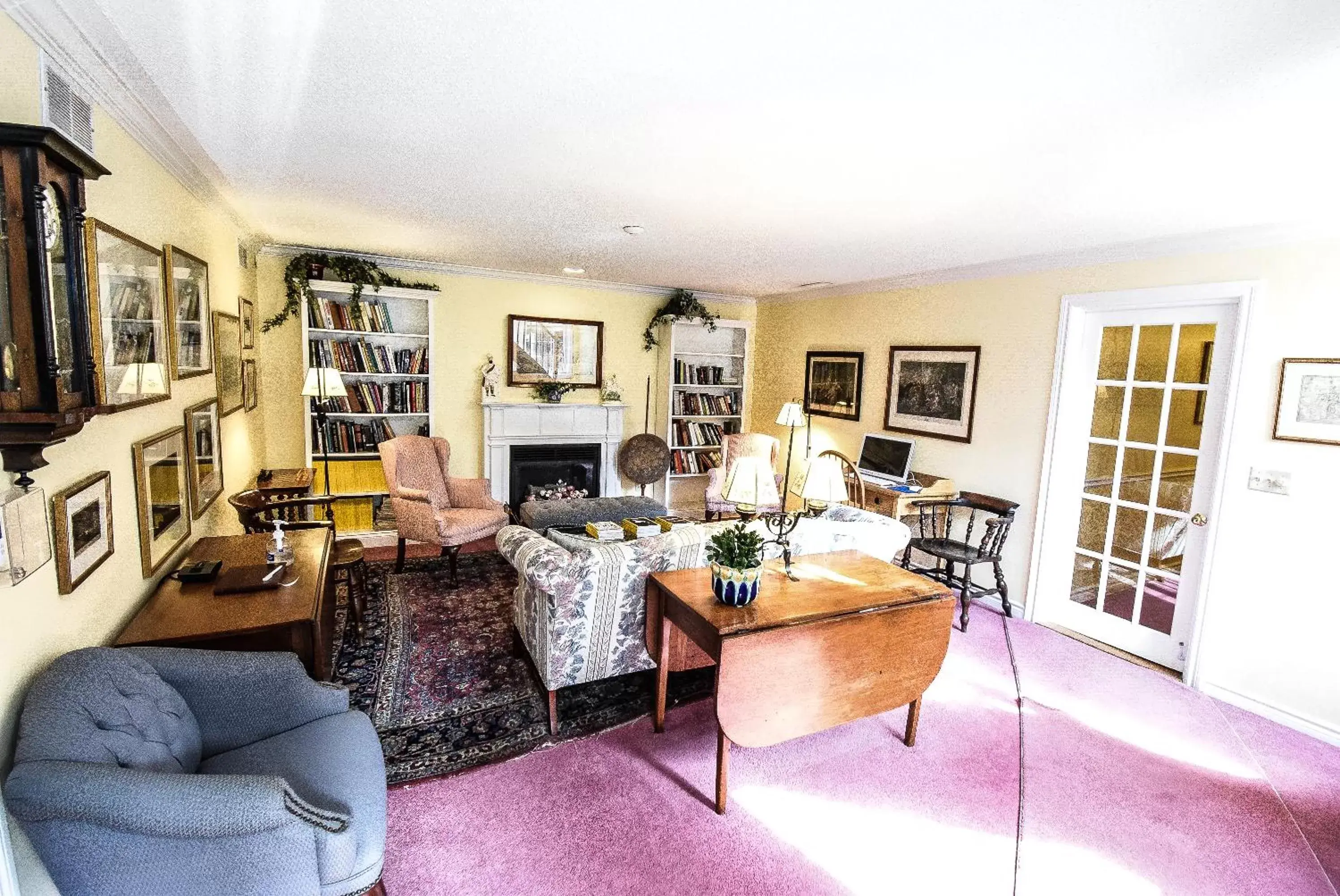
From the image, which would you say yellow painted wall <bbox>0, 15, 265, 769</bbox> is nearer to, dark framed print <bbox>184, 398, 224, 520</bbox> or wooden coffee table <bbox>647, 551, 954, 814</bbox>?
dark framed print <bbox>184, 398, 224, 520</bbox>

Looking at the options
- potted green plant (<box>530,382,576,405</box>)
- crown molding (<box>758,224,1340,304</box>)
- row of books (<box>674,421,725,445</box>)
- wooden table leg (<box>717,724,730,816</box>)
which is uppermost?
crown molding (<box>758,224,1340,304</box>)

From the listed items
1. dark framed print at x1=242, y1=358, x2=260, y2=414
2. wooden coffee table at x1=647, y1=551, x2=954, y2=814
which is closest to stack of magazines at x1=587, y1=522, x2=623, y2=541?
wooden coffee table at x1=647, y1=551, x2=954, y2=814

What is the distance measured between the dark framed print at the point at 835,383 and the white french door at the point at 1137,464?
1.64 m

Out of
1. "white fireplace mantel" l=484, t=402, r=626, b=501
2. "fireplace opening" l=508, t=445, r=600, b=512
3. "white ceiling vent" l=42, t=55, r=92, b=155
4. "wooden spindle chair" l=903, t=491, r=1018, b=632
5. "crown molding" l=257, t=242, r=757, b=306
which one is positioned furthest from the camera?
"fireplace opening" l=508, t=445, r=600, b=512

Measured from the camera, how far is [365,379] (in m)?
4.93

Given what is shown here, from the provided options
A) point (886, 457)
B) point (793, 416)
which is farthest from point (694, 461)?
point (886, 457)

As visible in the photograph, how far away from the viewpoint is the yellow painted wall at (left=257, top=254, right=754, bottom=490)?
185 inches

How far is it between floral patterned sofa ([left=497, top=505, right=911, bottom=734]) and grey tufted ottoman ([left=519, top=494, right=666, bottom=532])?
142 centimetres

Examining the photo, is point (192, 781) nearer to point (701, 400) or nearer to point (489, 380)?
point (489, 380)

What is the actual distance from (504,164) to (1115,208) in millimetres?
2543

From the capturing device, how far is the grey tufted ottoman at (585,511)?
4234 mm

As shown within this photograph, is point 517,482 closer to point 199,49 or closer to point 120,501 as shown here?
point 120,501

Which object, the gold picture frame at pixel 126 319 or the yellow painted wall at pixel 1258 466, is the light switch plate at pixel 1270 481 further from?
the gold picture frame at pixel 126 319

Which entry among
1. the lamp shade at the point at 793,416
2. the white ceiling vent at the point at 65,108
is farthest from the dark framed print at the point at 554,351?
the white ceiling vent at the point at 65,108
